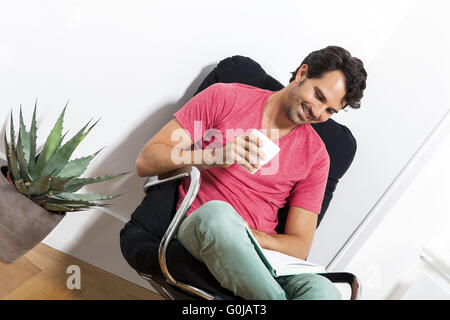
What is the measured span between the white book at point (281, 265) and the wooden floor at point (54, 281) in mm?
885

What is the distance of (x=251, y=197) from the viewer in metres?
1.62

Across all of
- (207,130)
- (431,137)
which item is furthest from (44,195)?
(431,137)

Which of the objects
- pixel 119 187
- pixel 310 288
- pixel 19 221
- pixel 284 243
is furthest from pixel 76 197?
pixel 310 288

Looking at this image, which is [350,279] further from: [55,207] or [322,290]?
[55,207]

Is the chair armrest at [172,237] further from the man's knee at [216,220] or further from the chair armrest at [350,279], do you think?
the chair armrest at [350,279]

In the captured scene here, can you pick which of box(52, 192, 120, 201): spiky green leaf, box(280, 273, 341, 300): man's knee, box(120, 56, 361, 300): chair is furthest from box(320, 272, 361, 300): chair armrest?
box(52, 192, 120, 201): spiky green leaf

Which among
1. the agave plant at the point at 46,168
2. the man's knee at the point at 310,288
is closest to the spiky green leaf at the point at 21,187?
the agave plant at the point at 46,168

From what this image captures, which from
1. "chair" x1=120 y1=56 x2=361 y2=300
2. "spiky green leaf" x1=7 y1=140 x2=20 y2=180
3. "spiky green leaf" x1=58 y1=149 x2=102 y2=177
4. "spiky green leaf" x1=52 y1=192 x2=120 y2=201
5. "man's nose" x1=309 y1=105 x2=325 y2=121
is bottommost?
"spiky green leaf" x1=52 y1=192 x2=120 y2=201

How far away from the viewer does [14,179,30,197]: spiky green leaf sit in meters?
1.51

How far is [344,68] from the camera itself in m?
1.55

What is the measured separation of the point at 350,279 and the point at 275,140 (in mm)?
539

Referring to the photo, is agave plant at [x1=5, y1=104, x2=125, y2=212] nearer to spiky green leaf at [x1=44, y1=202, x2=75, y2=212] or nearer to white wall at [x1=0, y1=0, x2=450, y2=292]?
spiky green leaf at [x1=44, y1=202, x2=75, y2=212]

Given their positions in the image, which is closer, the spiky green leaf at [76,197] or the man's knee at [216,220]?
the man's knee at [216,220]

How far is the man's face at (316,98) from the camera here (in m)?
1.53
